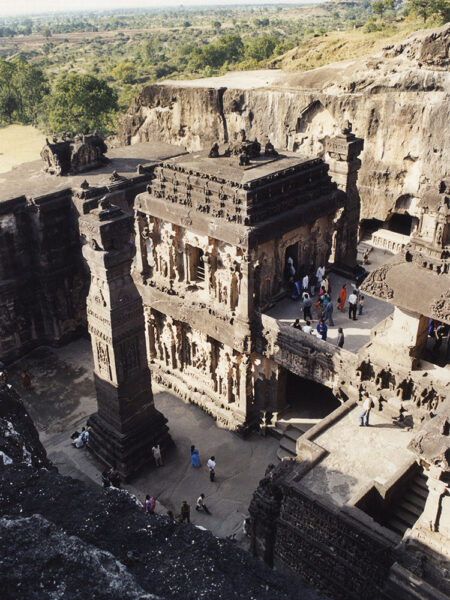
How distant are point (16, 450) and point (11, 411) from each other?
2.24m

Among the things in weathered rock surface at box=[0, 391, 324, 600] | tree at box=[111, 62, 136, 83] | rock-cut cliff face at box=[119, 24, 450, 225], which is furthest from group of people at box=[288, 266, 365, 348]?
tree at box=[111, 62, 136, 83]

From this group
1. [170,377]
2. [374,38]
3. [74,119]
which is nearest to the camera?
[170,377]

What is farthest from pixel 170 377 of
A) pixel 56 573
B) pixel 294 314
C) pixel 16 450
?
pixel 56 573

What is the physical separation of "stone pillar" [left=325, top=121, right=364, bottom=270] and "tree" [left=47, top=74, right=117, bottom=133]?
35.0 m

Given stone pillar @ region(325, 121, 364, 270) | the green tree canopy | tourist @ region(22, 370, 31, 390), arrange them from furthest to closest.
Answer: the green tree canopy → tourist @ region(22, 370, 31, 390) → stone pillar @ region(325, 121, 364, 270)

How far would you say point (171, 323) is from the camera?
1783 centimetres

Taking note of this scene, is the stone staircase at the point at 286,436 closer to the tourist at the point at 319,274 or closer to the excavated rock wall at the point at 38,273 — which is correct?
the tourist at the point at 319,274

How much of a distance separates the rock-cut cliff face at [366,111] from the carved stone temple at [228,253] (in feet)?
31.9

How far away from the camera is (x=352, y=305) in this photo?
1585 centimetres

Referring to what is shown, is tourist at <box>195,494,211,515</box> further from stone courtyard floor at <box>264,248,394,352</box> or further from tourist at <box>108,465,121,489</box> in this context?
stone courtyard floor at <box>264,248,394,352</box>

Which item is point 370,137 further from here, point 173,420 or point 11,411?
point 11,411

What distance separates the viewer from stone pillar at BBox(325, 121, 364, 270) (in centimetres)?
1814

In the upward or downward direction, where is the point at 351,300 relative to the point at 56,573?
downward

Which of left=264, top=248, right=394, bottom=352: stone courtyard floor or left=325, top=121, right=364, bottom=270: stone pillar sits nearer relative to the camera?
left=264, top=248, right=394, bottom=352: stone courtyard floor
